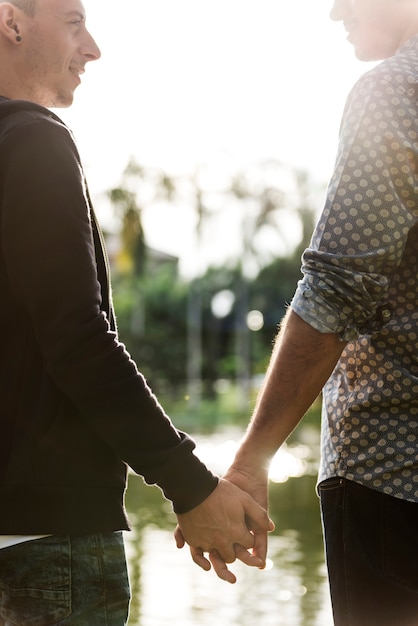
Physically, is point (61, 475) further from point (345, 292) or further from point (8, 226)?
point (345, 292)

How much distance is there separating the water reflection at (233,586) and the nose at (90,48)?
4.12 metres

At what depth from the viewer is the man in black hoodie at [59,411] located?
2.21 m

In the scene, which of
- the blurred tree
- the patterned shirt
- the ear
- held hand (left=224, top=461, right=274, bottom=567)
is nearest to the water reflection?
held hand (left=224, top=461, right=274, bottom=567)

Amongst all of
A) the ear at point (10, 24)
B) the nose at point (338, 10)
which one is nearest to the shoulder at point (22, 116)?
the ear at point (10, 24)

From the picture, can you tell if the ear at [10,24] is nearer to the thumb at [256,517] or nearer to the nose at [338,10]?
the nose at [338,10]

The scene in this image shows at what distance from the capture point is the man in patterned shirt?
2342 mm

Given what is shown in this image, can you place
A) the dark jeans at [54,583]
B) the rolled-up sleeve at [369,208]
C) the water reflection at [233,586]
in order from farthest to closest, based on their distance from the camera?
1. the water reflection at [233,586]
2. the rolled-up sleeve at [369,208]
3. the dark jeans at [54,583]

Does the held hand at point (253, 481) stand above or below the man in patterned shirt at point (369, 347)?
below

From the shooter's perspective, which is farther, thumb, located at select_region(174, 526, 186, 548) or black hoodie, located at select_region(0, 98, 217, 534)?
thumb, located at select_region(174, 526, 186, 548)

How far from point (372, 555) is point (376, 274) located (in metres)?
0.65

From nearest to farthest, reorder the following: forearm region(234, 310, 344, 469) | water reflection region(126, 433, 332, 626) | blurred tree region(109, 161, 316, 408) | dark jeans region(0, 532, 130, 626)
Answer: dark jeans region(0, 532, 130, 626) < forearm region(234, 310, 344, 469) < water reflection region(126, 433, 332, 626) < blurred tree region(109, 161, 316, 408)

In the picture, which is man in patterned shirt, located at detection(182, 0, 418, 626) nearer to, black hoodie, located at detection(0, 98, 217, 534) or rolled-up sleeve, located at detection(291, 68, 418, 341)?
rolled-up sleeve, located at detection(291, 68, 418, 341)

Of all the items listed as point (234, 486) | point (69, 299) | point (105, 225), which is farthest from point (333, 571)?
point (105, 225)

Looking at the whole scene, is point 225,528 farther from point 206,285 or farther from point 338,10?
point 206,285
